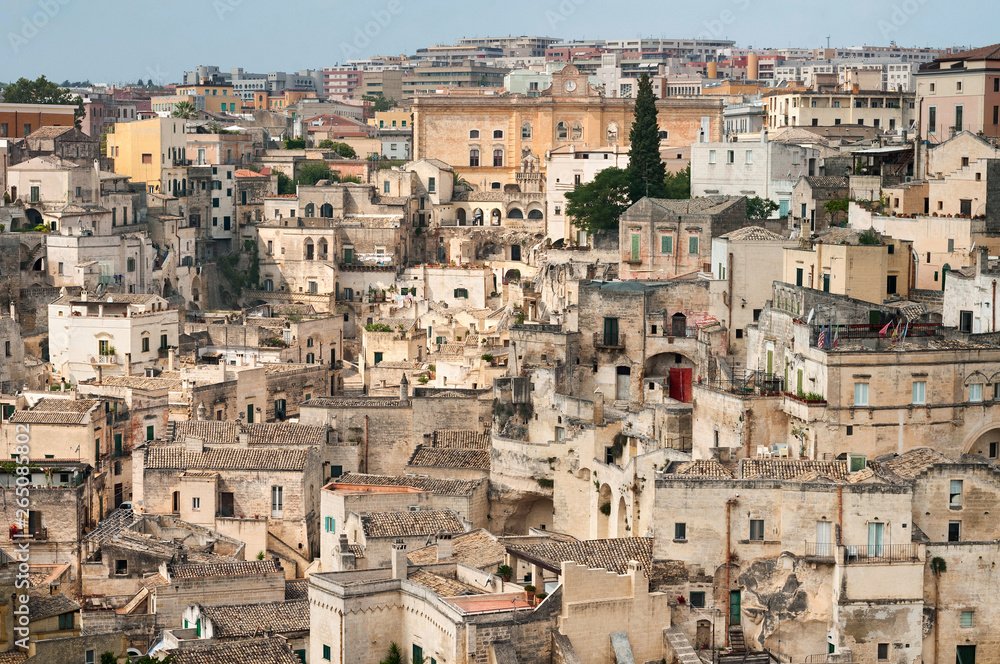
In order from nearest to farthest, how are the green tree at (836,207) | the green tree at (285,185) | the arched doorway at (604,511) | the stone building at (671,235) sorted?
the arched doorway at (604,511)
the green tree at (836,207)
the stone building at (671,235)
the green tree at (285,185)

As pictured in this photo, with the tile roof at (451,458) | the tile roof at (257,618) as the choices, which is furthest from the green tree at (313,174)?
the tile roof at (257,618)

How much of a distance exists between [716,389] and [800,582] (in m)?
8.07

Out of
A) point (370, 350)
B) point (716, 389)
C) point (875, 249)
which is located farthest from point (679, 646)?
point (370, 350)

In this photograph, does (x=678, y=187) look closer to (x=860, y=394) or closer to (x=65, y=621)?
(x=860, y=394)

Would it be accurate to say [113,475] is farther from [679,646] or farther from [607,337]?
[679,646]

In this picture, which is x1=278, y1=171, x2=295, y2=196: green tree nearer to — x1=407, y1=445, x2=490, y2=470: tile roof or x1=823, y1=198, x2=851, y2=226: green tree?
x1=823, y1=198, x2=851, y2=226: green tree

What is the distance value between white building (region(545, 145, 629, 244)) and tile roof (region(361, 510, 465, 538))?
36054mm

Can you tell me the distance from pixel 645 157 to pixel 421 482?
1000 inches

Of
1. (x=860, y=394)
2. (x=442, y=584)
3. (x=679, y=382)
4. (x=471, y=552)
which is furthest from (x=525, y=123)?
(x=442, y=584)

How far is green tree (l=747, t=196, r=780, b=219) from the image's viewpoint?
210ft

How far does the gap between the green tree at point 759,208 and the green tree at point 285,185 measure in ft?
115

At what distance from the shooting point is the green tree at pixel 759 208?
64125 millimetres

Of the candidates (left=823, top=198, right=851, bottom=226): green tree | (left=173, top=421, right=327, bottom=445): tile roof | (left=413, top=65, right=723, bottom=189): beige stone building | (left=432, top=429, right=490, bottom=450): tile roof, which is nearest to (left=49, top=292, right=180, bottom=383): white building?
(left=173, top=421, right=327, bottom=445): tile roof

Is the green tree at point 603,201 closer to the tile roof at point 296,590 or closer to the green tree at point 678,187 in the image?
the green tree at point 678,187
